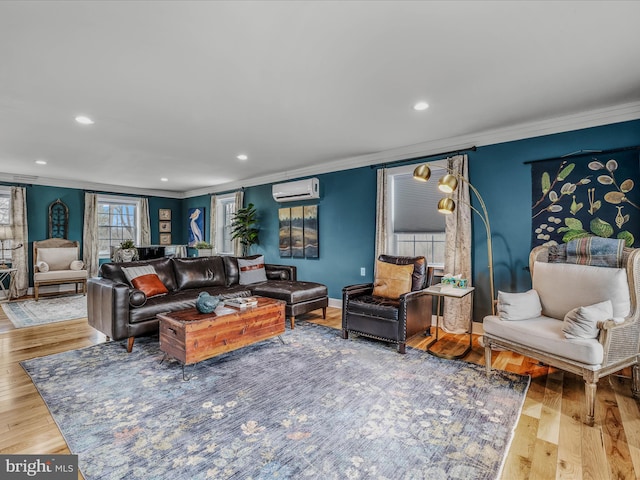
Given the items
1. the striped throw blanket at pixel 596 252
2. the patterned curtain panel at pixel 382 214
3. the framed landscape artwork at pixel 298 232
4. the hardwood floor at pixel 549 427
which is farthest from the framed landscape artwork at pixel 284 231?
the striped throw blanket at pixel 596 252

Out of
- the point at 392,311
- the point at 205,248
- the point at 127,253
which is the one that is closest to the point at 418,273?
the point at 392,311

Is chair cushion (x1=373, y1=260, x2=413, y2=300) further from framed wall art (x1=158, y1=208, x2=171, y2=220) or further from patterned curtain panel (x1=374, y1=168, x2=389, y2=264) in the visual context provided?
framed wall art (x1=158, y1=208, x2=171, y2=220)

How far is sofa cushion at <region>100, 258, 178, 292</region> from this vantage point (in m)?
3.86

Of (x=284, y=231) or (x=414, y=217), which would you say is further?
(x=284, y=231)

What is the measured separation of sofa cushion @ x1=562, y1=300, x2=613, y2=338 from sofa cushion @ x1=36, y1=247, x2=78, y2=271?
8.10 metres

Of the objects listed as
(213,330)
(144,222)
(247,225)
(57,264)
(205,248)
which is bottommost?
(213,330)

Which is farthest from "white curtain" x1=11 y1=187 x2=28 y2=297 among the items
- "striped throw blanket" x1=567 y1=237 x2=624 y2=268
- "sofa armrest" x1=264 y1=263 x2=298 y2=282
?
"striped throw blanket" x1=567 y1=237 x2=624 y2=268

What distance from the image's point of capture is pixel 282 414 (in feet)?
6.95

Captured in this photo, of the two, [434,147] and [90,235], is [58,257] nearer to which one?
[90,235]

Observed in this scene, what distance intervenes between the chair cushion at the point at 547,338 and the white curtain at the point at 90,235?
7.88 meters

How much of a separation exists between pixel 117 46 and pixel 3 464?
2.53m

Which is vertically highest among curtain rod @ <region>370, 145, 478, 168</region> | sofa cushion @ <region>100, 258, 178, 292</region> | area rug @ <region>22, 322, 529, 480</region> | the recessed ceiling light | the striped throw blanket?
the recessed ceiling light

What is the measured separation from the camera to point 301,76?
249cm

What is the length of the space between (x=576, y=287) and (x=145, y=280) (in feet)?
14.6
